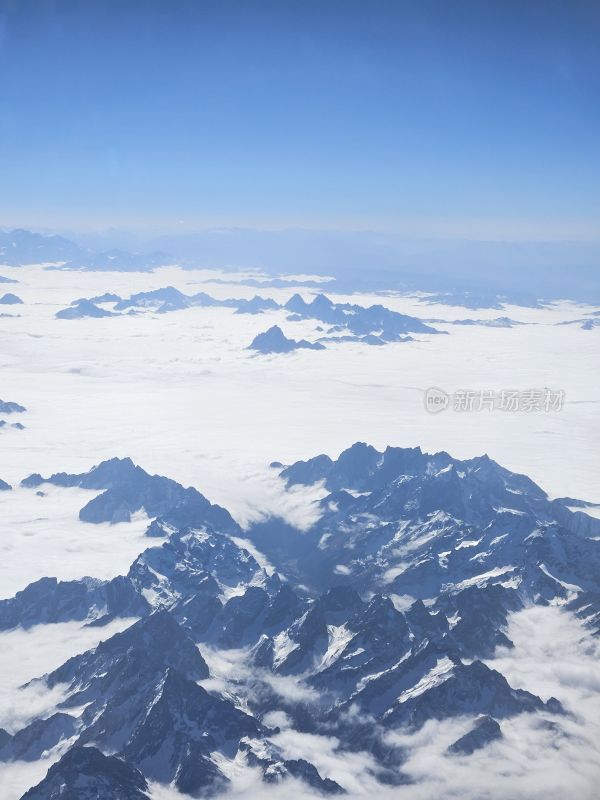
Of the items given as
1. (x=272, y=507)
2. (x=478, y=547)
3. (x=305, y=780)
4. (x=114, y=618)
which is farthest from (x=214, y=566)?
(x=305, y=780)

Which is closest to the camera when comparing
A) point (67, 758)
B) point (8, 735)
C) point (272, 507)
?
point (67, 758)

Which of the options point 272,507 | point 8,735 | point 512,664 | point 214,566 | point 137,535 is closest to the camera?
point 8,735

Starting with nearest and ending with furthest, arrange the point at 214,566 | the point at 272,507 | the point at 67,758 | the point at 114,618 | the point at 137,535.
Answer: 1. the point at 67,758
2. the point at 114,618
3. the point at 214,566
4. the point at 137,535
5. the point at 272,507

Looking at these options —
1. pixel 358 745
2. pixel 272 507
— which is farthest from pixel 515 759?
pixel 272 507

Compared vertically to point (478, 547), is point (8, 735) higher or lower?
lower

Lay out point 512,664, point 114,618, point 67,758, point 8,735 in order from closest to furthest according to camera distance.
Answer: point 67,758 < point 8,735 < point 512,664 < point 114,618

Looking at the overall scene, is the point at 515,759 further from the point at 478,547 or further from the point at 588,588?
the point at 478,547

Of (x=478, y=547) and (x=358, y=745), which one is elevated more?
(x=478, y=547)

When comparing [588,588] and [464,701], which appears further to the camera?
[588,588]

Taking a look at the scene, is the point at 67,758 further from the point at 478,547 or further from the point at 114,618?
the point at 478,547
